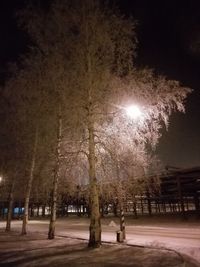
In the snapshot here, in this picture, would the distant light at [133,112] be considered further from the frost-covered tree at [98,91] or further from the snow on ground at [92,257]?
the snow on ground at [92,257]

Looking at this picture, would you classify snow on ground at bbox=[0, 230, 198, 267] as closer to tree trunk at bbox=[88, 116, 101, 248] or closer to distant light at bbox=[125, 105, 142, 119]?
tree trunk at bbox=[88, 116, 101, 248]

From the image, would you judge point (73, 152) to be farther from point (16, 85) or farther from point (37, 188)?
point (16, 85)

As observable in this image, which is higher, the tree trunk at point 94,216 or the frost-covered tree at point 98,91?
the frost-covered tree at point 98,91

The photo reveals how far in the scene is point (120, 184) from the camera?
14.3 metres

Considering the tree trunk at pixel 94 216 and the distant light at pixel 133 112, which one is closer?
the distant light at pixel 133 112

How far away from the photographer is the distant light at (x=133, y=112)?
1420 centimetres

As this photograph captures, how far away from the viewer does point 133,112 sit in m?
14.2

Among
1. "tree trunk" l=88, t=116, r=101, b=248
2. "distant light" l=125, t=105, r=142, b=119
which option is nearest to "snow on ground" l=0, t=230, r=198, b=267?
"tree trunk" l=88, t=116, r=101, b=248

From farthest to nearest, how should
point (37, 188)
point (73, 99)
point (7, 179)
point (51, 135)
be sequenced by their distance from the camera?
point (7, 179) < point (37, 188) < point (51, 135) < point (73, 99)

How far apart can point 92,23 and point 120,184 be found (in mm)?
7258

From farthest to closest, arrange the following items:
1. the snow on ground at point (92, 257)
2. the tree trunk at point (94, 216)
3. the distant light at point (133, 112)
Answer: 1. the tree trunk at point (94, 216)
2. the distant light at point (133, 112)
3. the snow on ground at point (92, 257)

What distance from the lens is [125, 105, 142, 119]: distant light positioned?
1420 cm

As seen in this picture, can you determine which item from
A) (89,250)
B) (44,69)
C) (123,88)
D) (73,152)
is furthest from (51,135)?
(89,250)

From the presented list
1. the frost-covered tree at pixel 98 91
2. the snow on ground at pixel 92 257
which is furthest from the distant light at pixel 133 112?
the snow on ground at pixel 92 257
